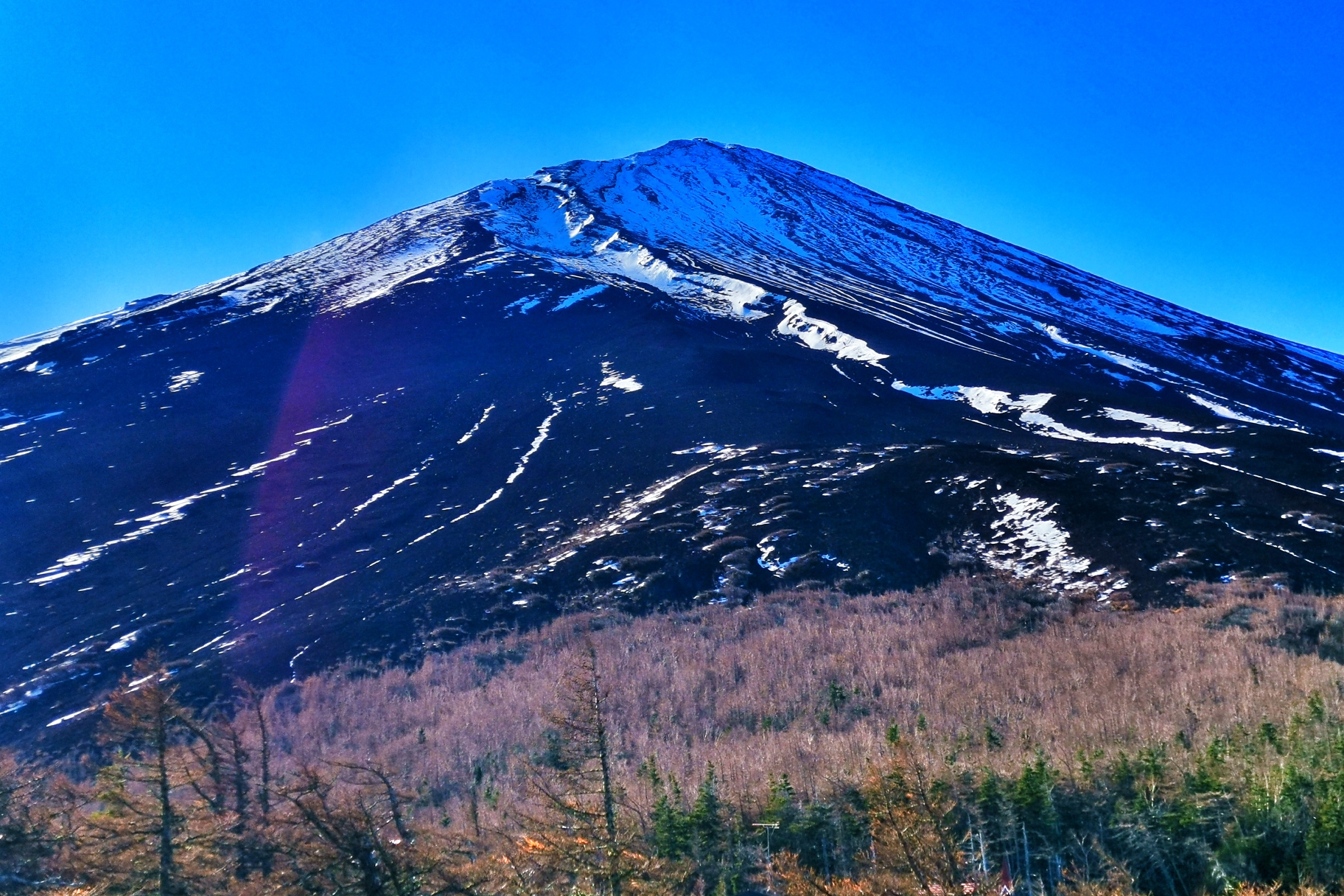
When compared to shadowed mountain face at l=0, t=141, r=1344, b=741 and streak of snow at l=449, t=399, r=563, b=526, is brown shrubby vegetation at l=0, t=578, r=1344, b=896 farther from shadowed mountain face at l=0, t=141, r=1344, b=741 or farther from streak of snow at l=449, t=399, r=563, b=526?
streak of snow at l=449, t=399, r=563, b=526

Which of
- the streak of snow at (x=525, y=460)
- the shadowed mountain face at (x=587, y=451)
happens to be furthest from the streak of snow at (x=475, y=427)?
the streak of snow at (x=525, y=460)

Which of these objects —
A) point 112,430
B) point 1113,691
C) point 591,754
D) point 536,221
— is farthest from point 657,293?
point 591,754

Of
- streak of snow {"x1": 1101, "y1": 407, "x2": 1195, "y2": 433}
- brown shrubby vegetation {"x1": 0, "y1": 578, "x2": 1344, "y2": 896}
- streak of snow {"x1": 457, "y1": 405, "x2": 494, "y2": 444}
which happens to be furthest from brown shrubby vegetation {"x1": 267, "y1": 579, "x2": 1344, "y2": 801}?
streak of snow {"x1": 1101, "y1": 407, "x2": 1195, "y2": 433}

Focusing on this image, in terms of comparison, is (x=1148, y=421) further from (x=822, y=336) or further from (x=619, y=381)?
(x=619, y=381)

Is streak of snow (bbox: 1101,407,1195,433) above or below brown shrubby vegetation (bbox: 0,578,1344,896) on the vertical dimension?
above

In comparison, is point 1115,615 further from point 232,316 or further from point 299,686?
point 232,316

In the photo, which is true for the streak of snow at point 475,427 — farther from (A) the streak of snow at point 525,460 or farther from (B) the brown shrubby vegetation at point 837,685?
(B) the brown shrubby vegetation at point 837,685
